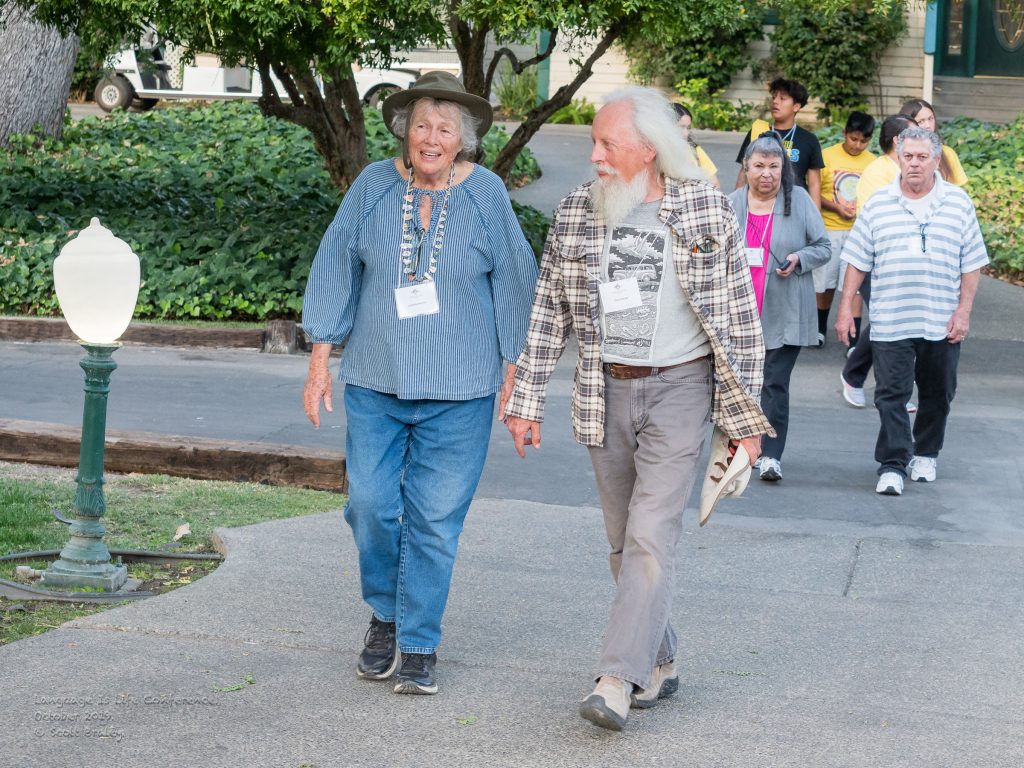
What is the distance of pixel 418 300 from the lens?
4.64 metres

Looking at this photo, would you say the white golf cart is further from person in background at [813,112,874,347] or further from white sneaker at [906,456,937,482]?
white sneaker at [906,456,937,482]

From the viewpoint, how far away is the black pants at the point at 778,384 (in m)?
8.05

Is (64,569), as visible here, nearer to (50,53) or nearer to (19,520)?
(19,520)

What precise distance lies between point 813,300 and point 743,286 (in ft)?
12.0

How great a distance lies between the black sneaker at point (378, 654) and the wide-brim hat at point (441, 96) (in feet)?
5.37

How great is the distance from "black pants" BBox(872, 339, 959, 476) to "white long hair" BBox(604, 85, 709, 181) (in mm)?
3851

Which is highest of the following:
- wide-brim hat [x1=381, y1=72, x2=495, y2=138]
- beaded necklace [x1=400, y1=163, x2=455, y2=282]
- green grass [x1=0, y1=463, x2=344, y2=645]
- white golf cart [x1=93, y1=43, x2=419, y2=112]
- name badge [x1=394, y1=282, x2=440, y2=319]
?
white golf cart [x1=93, y1=43, x2=419, y2=112]

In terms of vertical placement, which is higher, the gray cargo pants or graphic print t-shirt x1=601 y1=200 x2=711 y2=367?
graphic print t-shirt x1=601 y1=200 x2=711 y2=367

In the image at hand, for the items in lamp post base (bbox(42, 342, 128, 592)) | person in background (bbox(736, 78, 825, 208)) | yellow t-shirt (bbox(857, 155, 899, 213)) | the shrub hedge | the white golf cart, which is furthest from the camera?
the white golf cart

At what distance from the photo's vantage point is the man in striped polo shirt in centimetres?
789

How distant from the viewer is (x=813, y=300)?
8086 millimetres

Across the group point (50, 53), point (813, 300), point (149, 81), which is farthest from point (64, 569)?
point (149, 81)

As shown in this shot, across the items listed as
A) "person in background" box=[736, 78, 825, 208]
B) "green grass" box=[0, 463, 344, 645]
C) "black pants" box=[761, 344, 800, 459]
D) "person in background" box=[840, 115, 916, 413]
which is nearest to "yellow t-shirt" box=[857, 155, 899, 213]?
"person in background" box=[840, 115, 916, 413]

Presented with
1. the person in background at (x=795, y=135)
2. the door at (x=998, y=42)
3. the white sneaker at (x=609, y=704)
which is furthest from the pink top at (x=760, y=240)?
the door at (x=998, y=42)
